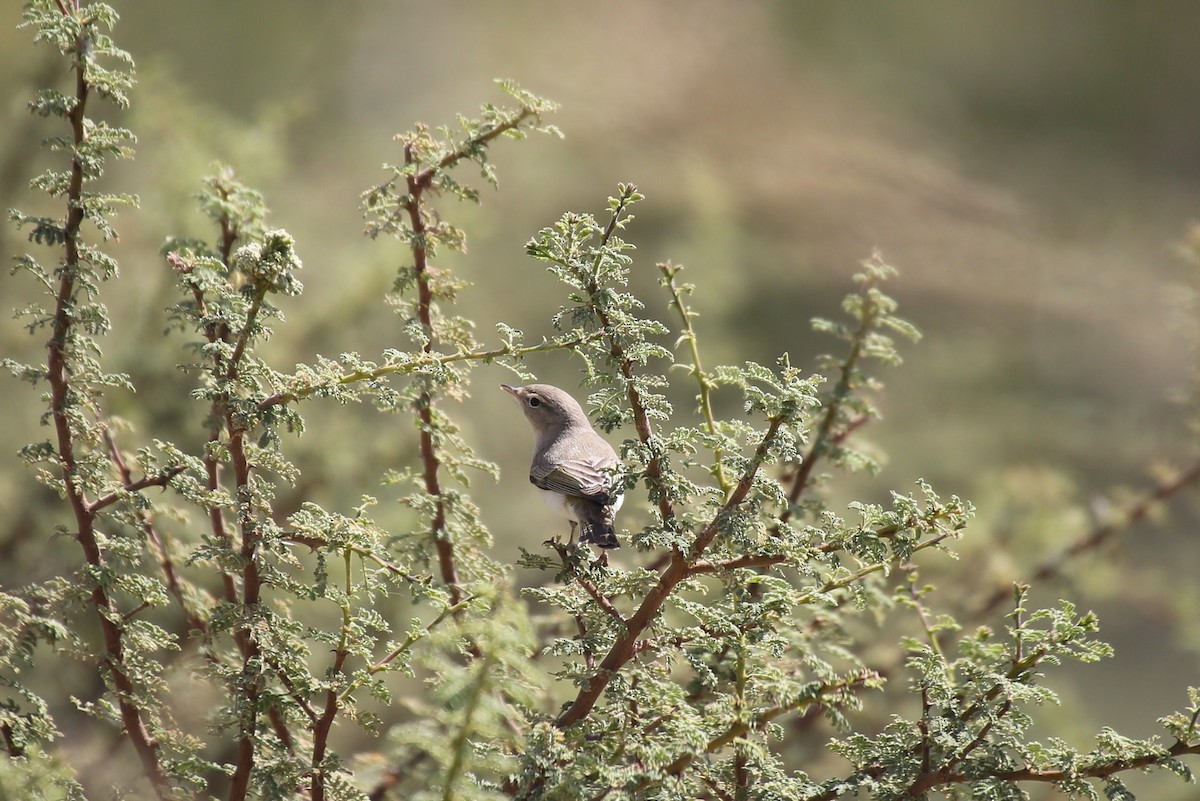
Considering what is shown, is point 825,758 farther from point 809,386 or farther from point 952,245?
point 952,245

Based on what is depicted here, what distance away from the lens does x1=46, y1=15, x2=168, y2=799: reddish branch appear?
1067mm

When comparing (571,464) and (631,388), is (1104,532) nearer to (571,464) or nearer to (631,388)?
(571,464)

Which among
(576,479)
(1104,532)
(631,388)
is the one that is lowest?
(631,388)

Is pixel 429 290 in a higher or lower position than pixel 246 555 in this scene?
higher

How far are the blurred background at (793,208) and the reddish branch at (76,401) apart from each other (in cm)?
80

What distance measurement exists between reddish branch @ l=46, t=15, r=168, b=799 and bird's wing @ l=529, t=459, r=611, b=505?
30.5 inches

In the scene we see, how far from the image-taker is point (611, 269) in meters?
1.06

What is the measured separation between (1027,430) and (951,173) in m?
1.60

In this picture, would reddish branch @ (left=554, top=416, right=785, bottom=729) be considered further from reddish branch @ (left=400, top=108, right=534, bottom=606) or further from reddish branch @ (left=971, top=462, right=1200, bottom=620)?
reddish branch @ (left=971, top=462, right=1200, bottom=620)

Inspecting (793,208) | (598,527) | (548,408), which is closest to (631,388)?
(598,527)

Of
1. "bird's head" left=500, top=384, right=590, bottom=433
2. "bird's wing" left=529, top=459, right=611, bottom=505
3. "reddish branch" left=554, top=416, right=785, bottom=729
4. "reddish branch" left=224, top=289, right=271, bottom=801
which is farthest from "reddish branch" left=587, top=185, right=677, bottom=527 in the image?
"bird's head" left=500, top=384, right=590, bottom=433

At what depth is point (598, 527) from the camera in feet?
5.65

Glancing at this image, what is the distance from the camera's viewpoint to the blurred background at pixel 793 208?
7.54 ft

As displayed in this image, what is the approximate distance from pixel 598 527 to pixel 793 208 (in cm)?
352
